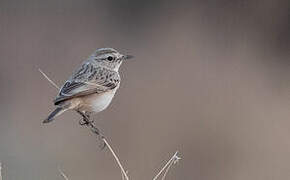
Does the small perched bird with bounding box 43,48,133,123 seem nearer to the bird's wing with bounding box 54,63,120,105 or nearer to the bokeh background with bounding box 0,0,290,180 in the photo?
the bird's wing with bounding box 54,63,120,105

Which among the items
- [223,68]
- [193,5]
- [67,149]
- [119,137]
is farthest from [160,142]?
[193,5]

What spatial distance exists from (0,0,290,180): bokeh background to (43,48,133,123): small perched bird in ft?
12.3

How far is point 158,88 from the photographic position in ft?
49.3

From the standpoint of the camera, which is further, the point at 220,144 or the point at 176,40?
the point at 176,40

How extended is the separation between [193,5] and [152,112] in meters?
4.14

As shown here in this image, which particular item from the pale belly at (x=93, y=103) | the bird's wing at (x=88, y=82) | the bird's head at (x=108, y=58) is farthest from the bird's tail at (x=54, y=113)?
the bird's head at (x=108, y=58)

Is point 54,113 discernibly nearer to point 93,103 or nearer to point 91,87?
point 93,103

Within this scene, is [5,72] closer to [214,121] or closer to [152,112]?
[152,112]

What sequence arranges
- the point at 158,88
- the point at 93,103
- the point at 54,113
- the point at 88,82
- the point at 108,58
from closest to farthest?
the point at 54,113 → the point at 93,103 → the point at 88,82 → the point at 108,58 → the point at 158,88

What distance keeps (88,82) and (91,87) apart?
0.48 ft

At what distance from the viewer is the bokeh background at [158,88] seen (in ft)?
41.9

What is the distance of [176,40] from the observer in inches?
642

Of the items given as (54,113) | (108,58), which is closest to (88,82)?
(108,58)

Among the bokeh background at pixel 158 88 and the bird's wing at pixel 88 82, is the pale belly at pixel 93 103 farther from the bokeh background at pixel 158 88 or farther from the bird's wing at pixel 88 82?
the bokeh background at pixel 158 88
